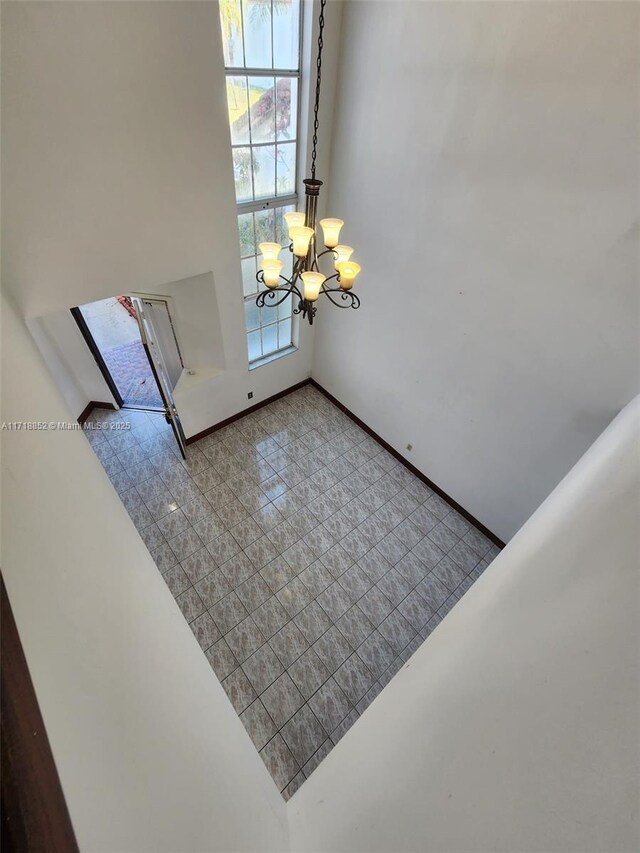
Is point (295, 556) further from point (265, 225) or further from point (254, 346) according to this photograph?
point (265, 225)

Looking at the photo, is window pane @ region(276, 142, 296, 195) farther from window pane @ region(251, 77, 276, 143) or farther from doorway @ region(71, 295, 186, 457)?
doorway @ region(71, 295, 186, 457)

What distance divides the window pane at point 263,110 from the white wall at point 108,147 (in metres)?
0.49

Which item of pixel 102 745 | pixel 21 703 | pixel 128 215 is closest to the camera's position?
pixel 21 703

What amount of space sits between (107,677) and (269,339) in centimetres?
377

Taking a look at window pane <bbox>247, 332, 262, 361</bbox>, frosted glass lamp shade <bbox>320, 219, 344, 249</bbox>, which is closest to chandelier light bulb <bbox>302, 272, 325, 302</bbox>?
frosted glass lamp shade <bbox>320, 219, 344, 249</bbox>

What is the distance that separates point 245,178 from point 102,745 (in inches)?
142

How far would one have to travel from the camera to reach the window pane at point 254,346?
4156 mm

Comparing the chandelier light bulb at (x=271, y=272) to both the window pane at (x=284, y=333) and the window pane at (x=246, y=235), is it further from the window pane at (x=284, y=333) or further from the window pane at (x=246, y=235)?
the window pane at (x=284, y=333)

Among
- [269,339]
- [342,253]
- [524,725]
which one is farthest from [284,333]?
[524,725]

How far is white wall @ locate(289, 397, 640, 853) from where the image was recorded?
66 centimetres

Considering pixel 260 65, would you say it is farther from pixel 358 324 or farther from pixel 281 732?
pixel 281 732

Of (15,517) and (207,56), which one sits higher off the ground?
(207,56)

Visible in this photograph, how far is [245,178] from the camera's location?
311cm

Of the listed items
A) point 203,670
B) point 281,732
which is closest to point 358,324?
point 203,670
